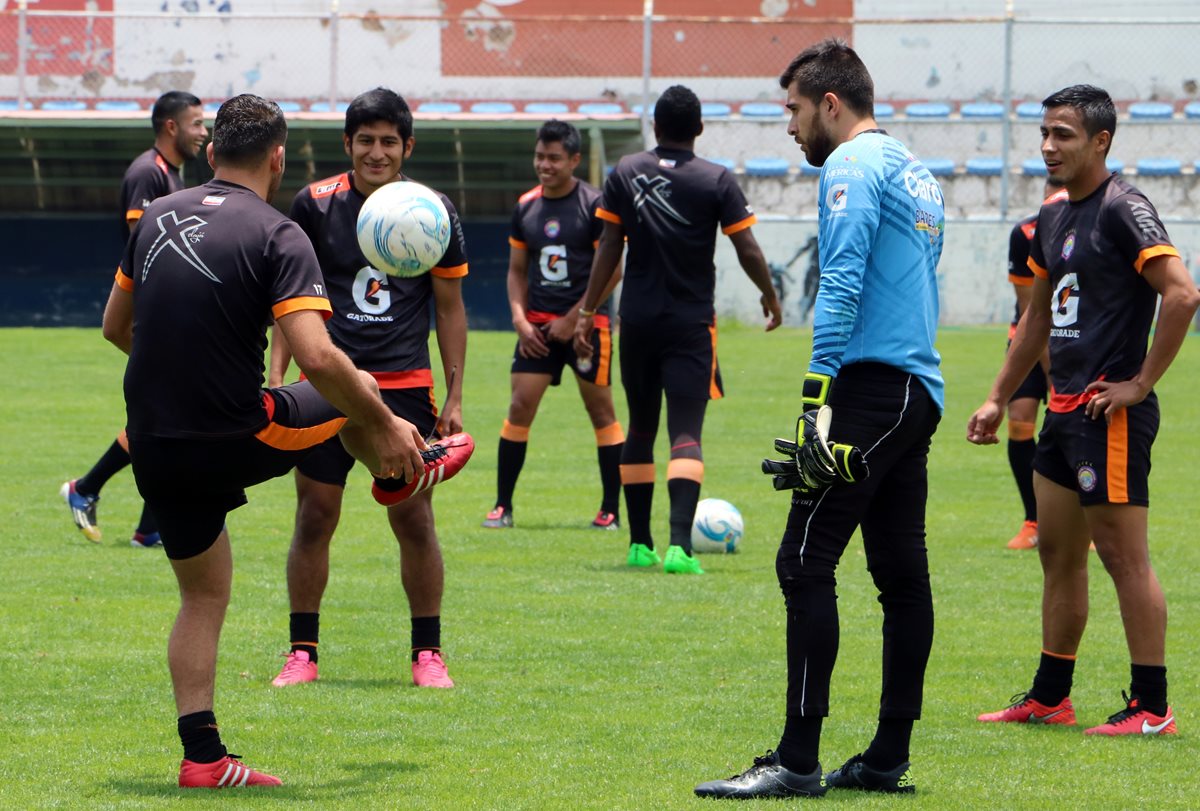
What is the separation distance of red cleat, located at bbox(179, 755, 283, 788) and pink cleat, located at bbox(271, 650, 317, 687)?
1405mm

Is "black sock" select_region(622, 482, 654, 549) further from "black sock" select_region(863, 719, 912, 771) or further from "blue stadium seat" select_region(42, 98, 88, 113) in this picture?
"blue stadium seat" select_region(42, 98, 88, 113)

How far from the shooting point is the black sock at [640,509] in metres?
9.05

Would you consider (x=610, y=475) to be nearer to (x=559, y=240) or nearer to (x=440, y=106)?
(x=559, y=240)

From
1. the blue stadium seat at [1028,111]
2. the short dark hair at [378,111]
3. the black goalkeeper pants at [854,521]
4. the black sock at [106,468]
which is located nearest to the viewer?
the black goalkeeper pants at [854,521]

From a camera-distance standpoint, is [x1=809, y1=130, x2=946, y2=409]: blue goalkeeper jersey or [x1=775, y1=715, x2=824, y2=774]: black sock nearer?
[x1=809, y1=130, x2=946, y2=409]: blue goalkeeper jersey

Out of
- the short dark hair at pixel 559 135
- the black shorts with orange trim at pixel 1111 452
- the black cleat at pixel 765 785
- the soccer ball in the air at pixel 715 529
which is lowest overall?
the soccer ball in the air at pixel 715 529

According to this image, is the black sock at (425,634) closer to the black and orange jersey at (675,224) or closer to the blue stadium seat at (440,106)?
the black and orange jersey at (675,224)

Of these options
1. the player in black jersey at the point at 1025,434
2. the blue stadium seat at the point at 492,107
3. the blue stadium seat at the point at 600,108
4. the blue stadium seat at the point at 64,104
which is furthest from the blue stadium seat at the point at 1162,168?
the blue stadium seat at the point at 64,104

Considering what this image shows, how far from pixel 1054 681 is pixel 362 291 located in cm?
305

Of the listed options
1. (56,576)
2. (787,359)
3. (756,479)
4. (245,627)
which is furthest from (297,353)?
(787,359)

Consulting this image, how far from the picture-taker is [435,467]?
5.17 metres

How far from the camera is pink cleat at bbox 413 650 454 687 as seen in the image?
244 inches

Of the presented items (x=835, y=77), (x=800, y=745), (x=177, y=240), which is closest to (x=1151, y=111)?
(x=835, y=77)

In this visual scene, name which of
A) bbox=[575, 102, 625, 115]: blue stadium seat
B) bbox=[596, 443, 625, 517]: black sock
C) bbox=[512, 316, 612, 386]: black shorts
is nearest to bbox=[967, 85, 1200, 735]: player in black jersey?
bbox=[512, 316, 612, 386]: black shorts
